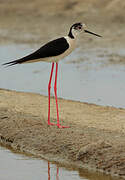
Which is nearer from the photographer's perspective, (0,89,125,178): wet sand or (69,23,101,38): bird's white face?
(0,89,125,178): wet sand

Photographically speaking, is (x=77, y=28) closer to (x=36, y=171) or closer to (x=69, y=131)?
(x=69, y=131)

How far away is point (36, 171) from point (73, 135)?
103 cm

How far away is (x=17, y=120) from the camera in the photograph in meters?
8.92

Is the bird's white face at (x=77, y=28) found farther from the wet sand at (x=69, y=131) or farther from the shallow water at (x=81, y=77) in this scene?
the shallow water at (x=81, y=77)

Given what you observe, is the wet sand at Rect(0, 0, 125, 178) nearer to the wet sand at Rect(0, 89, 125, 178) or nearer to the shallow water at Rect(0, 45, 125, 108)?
the wet sand at Rect(0, 89, 125, 178)

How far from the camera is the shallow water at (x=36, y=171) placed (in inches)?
266

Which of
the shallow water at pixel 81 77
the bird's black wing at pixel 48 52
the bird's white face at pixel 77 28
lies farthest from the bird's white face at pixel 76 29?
the shallow water at pixel 81 77

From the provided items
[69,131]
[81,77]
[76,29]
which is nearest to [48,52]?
[76,29]

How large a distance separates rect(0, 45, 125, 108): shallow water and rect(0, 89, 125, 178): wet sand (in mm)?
1398

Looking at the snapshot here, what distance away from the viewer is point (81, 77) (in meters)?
14.7

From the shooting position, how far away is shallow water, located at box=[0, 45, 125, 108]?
12.5 meters

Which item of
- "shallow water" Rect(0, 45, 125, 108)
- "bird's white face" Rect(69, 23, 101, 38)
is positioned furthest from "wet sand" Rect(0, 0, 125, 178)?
"bird's white face" Rect(69, 23, 101, 38)

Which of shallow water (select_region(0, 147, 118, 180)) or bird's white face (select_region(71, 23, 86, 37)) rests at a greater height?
bird's white face (select_region(71, 23, 86, 37))

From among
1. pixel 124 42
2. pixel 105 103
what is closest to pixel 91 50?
pixel 124 42
